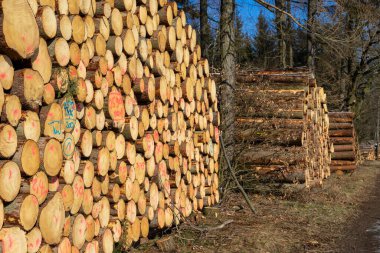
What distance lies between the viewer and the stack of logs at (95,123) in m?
3.56

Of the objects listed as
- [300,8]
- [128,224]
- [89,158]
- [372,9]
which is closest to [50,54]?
[89,158]

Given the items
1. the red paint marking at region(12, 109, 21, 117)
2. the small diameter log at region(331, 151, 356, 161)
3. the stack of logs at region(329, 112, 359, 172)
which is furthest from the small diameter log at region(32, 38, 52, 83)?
the small diameter log at region(331, 151, 356, 161)

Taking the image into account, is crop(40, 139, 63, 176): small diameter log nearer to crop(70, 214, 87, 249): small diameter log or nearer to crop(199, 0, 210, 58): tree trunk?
crop(70, 214, 87, 249): small diameter log

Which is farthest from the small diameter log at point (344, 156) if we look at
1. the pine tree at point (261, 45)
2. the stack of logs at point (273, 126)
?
the pine tree at point (261, 45)

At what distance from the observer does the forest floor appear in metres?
6.78

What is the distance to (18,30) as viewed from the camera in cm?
353

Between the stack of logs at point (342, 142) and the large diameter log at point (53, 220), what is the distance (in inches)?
660

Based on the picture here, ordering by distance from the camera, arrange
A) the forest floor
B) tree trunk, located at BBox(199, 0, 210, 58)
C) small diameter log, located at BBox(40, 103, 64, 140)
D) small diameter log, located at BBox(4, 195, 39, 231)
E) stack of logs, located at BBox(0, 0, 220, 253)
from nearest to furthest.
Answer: small diameter log, located at BBox(4, 195, 39, 231) < stack of logs, located at BBox(0, 0, 220, 253) < small diameter log, located at BBox(40, 103, 64, 140) < the forest floor < tree trunk, located at BBox(199, 0, 210, 58)

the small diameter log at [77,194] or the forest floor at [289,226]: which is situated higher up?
the small diameter log at [77,194]

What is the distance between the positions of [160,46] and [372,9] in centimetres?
2119

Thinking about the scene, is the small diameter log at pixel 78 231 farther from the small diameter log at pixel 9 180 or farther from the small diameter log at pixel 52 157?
the small diameter log at pixel 9 180

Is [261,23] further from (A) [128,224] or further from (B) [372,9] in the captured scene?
(A) [128,224]

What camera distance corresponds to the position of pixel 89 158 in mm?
4871

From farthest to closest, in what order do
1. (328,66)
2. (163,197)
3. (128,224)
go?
1. (328,66)
2. (163,197)
3. (128,224)
